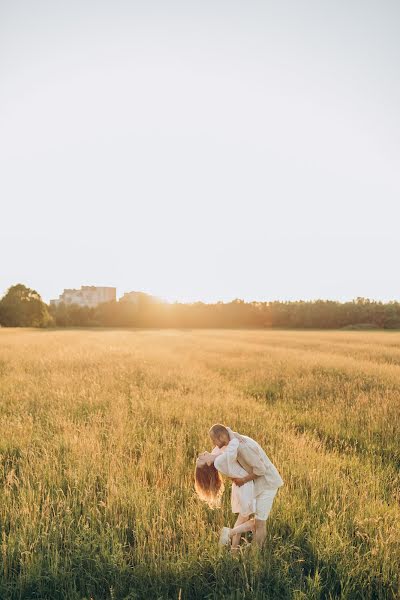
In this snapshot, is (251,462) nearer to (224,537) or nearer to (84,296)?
(224,537)

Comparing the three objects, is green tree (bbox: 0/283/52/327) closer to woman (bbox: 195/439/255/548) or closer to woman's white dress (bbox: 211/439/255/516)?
woman (bbox: 195/439/255/548)

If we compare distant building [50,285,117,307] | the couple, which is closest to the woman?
the couple

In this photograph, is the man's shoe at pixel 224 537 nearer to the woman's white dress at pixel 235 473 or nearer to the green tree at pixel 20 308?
the woman's white dress at pixel 235 473

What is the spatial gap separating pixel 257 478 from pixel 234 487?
0.20 m

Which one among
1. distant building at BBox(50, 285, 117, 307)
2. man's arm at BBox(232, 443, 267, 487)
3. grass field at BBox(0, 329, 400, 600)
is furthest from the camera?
distant building at BBox(50, 285, 117, 307)

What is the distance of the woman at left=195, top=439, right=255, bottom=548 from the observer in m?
2.72

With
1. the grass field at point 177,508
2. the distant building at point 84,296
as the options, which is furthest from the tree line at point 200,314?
the distant building at point 84,296

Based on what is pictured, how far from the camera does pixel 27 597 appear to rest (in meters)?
2.60

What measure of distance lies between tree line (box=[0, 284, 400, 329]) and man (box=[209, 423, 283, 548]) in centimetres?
8015

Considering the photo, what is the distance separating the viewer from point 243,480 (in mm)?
2797

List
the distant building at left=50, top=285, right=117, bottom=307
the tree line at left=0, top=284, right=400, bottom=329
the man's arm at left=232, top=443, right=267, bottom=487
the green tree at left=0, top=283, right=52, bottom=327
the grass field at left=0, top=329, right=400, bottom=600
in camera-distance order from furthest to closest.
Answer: the distant building at left=50, top=285, right=117, bottom=307 < the tree line at left=0, top=284, right=400, bottom=329 < the green tree at left=0, top=283, right=52, bottom=327 < the man's arm at left=232, top=443, right=267, bottom=487 < the grass field at left=0, top=329, right=400, bottom=600

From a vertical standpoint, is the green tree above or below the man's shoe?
above

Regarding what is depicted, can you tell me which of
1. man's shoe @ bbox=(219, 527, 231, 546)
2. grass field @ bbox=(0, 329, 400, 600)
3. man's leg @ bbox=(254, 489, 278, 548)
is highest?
man's leg @ bbox=(254, 489, 278, 548)

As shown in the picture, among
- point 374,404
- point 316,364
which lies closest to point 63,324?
point 316,364
